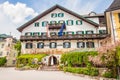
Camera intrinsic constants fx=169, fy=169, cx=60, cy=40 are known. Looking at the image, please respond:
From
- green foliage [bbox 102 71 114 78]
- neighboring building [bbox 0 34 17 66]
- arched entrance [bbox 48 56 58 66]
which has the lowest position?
green foliage [bbox 102 71 114 78]

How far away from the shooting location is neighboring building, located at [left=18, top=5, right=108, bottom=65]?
38.1m

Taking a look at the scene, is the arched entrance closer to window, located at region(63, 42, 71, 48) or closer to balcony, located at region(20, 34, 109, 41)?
window, located at region(63, 42, 71, 48)

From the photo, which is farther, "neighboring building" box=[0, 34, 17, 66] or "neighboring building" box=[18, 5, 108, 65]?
"neighboring building" box=[0, 34, 17, 66]

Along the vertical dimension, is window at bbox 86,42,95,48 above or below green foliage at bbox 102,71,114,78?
above

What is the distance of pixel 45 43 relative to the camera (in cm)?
3916

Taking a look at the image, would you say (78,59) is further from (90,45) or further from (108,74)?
(90,45)

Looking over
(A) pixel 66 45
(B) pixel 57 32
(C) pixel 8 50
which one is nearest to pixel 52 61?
(A) pixel 66 45

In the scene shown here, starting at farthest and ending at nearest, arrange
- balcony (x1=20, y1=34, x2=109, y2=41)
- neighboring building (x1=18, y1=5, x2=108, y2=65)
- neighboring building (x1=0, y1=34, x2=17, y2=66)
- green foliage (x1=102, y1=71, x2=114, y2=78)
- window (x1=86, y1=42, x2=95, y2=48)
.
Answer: neighboring building (x1=0, y1=34, x2=17, y2=66), neighboring building (x1=18, y1=5, x2=108, y2=65), window (x1=86, y1=42, x2=95, y2=48), balcony (x1=20, y1=34, x2=109, y2=41), green foliage (x1=102, y1=71, x2=114, y2=78)

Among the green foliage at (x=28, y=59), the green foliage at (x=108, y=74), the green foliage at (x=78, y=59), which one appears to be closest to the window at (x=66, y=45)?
the green foliage at (x=28, y=59)

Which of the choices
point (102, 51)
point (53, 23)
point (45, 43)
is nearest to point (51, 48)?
point (45, 43)

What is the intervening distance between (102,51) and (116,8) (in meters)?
7.57

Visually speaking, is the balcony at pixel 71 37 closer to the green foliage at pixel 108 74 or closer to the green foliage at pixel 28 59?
the green foliage at pixel 28 59

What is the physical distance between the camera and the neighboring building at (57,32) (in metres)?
Answer: 38.1

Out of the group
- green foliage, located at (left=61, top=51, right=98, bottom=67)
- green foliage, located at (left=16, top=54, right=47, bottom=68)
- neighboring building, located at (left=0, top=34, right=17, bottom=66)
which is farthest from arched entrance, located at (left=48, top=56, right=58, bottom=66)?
neighboring building, located at (left=0, top=34, right=17, bottom=66)
